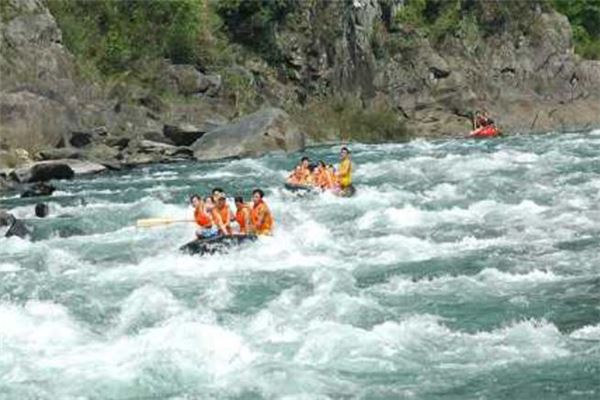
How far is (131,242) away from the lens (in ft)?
73.9

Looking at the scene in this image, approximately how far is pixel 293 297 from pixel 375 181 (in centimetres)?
1472

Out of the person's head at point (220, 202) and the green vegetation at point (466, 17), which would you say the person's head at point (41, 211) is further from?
the green vegetation at point (466, 17)

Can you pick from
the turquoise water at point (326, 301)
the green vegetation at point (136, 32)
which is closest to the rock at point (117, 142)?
the green vegetation at point (136, 32)

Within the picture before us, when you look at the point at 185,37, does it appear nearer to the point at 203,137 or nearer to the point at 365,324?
the point at 203,137

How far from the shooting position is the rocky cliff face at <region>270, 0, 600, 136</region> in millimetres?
54750

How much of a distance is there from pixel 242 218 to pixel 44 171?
49.4ft

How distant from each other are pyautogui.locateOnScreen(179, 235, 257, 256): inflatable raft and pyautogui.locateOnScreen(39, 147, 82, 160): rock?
60.9ft

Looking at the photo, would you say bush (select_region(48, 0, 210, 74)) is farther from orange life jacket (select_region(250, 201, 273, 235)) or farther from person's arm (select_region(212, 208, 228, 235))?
person's arm (select_region(212, 208, 228, 235))

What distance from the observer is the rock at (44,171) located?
34606 millimetres

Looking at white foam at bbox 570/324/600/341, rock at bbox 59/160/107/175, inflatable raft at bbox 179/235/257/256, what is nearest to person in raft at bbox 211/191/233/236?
inflatable raft at bbox 179/235/257/256

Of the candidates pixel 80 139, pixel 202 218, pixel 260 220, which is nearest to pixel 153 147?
pixel 80 139

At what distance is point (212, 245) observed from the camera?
20.4 meters

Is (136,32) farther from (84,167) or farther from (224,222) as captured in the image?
(224,222)

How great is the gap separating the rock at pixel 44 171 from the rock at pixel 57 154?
8.25 feet
